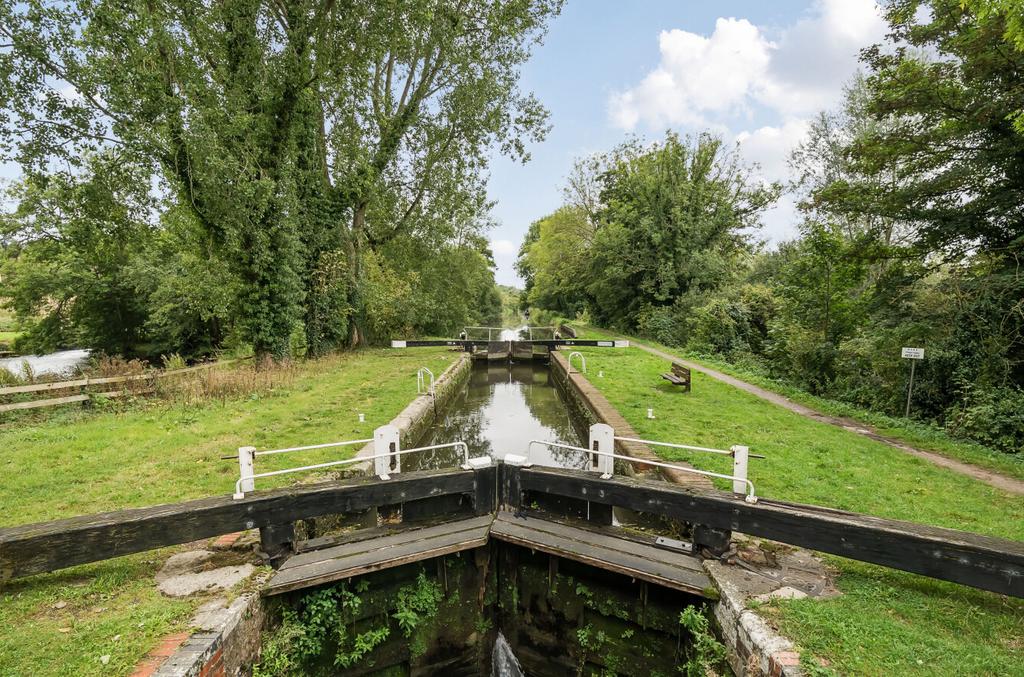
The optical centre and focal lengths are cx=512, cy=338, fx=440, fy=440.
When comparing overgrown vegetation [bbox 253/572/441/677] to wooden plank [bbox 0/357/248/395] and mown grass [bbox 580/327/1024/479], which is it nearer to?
mown grass [bbox 580/327/1024/479]

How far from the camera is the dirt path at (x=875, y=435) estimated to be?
17.1ft

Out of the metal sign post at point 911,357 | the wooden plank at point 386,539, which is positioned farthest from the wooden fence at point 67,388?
the metal sign post at point 911,357

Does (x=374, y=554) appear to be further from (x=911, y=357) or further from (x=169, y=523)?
(x=911, y=357)

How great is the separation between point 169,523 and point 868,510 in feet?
19.8

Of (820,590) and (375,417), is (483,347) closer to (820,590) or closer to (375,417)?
(375,417)

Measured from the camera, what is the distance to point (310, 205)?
1389cm

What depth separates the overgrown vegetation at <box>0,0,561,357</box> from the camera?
29.8 feet

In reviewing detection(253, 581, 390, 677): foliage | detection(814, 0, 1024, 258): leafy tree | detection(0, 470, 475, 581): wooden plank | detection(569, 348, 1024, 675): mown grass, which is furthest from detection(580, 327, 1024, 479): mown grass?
detection(253, 581, 390, 677): foliage

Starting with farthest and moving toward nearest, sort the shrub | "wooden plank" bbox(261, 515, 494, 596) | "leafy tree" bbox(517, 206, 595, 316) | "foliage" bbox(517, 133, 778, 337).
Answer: "leafy tree" bbox(517, 206, 595, 316) < "foliage" bbox(517, 133, 778, 337) < the shrub < "wooden plank" bbox(261, 515, 494, 596)

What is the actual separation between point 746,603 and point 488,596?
234cm

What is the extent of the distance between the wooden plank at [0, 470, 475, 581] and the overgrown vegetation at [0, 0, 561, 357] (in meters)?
8.97

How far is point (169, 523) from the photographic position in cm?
324

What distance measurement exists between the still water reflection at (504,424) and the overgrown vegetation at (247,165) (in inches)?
228

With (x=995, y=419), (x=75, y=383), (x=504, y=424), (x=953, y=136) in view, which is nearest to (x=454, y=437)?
(x=504, y=424)
